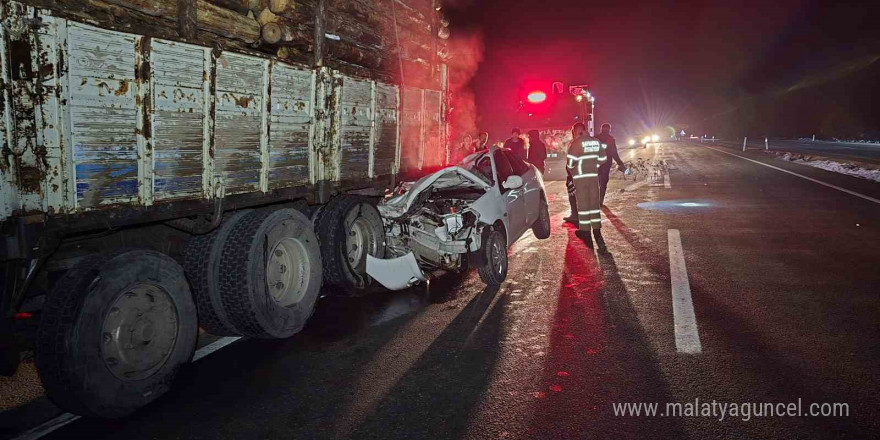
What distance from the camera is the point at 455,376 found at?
4160 millimetres

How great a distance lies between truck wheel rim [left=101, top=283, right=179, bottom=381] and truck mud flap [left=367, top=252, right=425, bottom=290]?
7.92 feet

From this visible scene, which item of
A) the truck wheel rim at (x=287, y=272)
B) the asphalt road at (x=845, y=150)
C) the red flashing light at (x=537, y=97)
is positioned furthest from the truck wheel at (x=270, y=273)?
the asphalt road at (x=845, y=150)

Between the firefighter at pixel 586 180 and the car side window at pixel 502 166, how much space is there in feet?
6.15

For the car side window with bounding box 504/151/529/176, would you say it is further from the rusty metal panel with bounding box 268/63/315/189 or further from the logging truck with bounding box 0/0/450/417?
the rusty metal panel with bounding box 268/63/315/189

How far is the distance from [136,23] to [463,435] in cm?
329

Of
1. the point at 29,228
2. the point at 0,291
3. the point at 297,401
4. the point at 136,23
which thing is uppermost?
the point at 136,23

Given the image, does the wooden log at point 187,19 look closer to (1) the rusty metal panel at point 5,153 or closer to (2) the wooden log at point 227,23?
(2) the wooden log at point 227,23

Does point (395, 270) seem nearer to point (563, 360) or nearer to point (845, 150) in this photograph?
point (563, 360)

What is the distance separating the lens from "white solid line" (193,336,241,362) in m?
4.67

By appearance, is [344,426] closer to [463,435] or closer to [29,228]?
[463,435]

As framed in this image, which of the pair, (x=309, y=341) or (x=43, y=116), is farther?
(x=309, y=341)

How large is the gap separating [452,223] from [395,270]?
0.82 metres

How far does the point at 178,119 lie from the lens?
13.3 ft

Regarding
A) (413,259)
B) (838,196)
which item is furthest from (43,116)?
(838,196)
